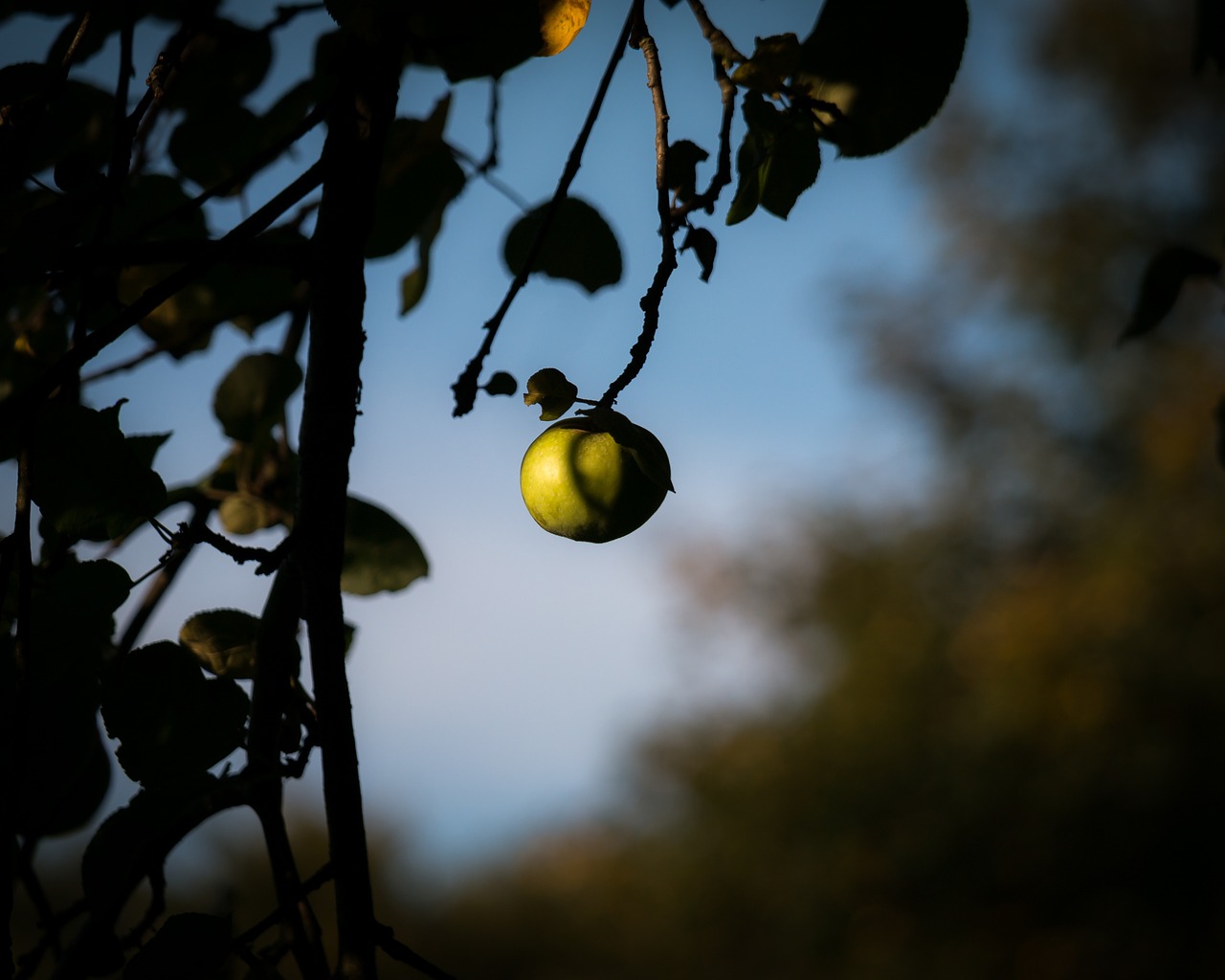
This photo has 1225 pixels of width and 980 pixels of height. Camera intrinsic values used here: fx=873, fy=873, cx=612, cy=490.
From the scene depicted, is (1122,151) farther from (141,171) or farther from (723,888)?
(141,171)

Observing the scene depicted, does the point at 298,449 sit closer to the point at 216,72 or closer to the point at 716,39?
the point at 716,39

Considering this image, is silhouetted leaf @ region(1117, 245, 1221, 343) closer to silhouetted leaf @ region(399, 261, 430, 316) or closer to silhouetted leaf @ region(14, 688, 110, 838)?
silhouetted leaf @ region(399, 261, 430, 316)

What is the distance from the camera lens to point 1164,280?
0.53 m

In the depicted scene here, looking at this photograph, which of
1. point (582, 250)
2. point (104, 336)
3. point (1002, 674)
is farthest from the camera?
point (1002, 674)

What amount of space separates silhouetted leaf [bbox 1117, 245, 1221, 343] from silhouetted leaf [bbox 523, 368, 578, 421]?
0.34 meters

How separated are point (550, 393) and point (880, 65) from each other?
25cm

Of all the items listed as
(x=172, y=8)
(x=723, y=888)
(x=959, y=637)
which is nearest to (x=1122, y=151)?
(x=959, y=637)

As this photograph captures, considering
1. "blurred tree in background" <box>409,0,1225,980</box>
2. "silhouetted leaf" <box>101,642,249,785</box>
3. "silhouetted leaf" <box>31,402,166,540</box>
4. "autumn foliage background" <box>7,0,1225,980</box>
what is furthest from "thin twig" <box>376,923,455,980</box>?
"blurred tree in background" <box>409,0,1225,980</box>

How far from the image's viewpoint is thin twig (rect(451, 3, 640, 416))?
0.46 meters

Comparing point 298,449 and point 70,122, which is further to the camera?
point 70,122

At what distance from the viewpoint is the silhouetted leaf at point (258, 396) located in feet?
2.18

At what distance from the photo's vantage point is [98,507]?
1.50ft

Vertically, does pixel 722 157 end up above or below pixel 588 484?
above

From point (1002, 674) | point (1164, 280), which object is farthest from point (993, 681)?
point (1164, 280)
